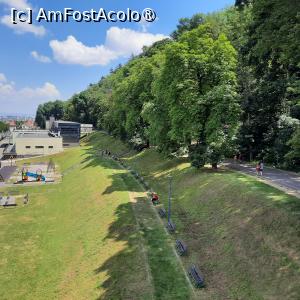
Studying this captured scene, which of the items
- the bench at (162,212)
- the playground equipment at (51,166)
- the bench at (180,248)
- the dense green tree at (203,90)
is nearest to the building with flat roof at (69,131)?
the playground equipment at (51,166)

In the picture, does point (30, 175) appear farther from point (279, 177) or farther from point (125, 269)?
point (279, 177)

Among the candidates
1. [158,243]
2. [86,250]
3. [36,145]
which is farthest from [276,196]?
[36,145]

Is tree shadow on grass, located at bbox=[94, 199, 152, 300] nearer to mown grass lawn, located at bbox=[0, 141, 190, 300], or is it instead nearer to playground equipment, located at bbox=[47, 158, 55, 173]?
mown grass lawn, located at bbox=[0, 141, 190, 300]

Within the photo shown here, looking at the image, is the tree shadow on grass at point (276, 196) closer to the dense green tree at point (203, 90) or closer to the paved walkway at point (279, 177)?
the paved walkway at point (279, 177)

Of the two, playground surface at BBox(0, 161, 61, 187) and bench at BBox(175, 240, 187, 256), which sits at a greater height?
bench at BBox(175, 240, 187, 256)

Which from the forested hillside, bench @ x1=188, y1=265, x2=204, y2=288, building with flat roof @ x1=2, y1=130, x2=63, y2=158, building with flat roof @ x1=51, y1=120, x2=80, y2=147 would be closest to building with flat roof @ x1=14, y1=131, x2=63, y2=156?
building with flat roof @ x1=2, y1=130, x2=63, y2=158

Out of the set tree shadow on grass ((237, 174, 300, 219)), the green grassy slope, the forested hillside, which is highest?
the forested hillside

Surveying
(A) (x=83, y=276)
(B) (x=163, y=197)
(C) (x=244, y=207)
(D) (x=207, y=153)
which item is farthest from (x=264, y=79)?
(A) (x=83, y=276)
